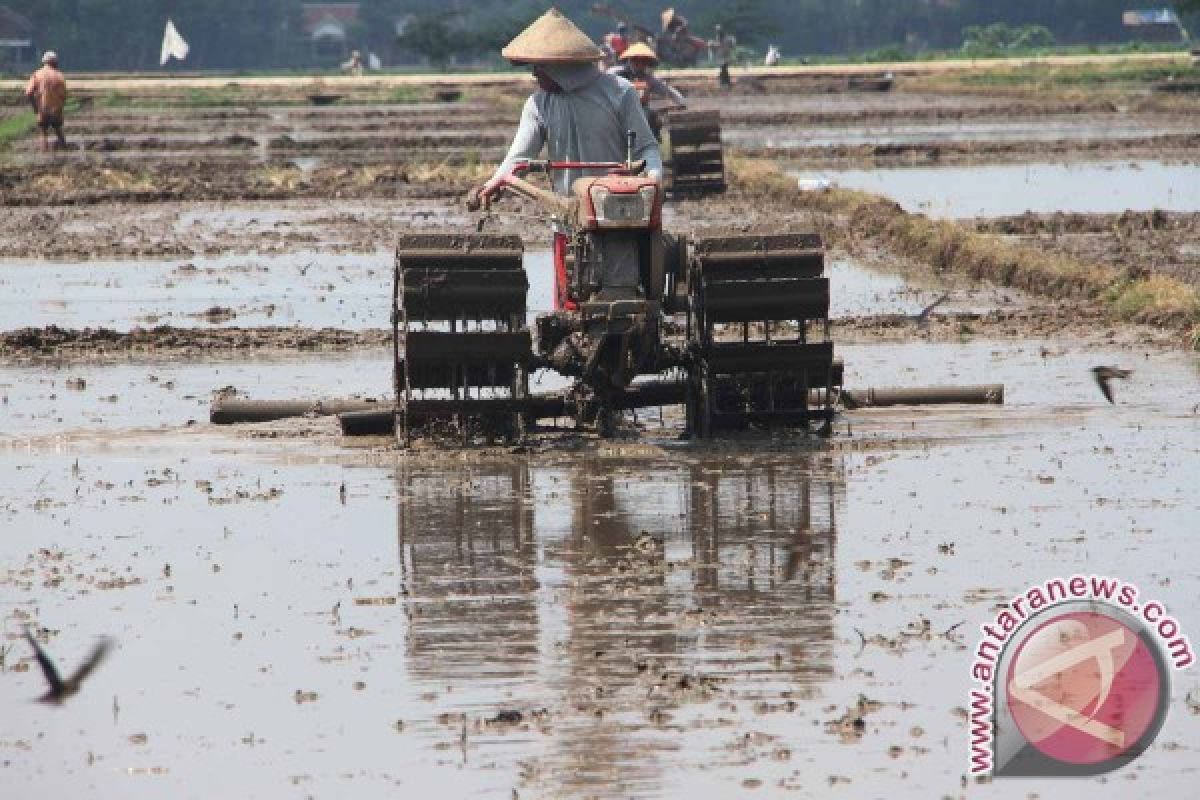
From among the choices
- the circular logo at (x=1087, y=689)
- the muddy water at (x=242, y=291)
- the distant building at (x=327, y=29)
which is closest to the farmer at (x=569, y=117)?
the circular logo at (x=1087, y=689)

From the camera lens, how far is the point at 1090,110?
172 feet

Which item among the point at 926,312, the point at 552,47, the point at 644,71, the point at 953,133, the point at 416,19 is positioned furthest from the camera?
the point at 416,19

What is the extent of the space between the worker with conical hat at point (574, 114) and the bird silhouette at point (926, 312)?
16.4 feet

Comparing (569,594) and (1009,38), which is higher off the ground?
(1009,38)

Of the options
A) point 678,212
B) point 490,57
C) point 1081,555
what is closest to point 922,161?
point 678,212

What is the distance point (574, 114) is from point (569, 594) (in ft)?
12.6

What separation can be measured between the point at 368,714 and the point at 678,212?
19.1 metres

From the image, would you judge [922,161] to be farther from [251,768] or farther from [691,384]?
[251,768]

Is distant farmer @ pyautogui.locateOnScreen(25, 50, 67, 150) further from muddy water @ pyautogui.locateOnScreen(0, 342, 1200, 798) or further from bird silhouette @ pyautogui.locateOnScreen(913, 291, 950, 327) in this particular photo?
muddy water @ pyautogui.locateOnScreen(0, 342, 1200, 798)

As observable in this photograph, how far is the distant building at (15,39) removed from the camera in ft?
346

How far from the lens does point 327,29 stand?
118 m

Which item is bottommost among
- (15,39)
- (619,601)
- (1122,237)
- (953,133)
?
(619,601)

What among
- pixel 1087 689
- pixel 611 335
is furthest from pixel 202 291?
pixel 1087 689

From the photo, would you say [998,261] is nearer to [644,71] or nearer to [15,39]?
[644,71]
